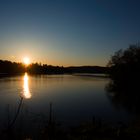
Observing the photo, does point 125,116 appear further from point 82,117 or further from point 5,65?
point 5,65

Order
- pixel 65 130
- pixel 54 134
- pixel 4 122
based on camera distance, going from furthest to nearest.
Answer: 1. pixel 4 122
2. pixel 65 130
3. pixel 54 134

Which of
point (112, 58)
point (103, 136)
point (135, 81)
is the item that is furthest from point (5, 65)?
point (103, 136)

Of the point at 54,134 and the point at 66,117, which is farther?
the point at 66,117

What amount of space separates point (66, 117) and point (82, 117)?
170cm

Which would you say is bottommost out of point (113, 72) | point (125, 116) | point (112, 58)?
point (125, 116)

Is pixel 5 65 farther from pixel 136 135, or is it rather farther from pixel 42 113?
pixel 136 135

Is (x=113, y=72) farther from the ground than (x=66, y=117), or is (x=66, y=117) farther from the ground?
(x=113, y=72)

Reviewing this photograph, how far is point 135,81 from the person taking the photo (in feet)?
194

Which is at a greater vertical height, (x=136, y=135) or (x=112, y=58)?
(x=112, y=58)

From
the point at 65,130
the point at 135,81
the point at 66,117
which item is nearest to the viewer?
the point at 65,130

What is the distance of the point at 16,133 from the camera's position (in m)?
16.0

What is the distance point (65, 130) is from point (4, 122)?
6.05 metres

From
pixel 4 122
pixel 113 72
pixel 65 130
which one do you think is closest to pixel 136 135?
pixel 65 130

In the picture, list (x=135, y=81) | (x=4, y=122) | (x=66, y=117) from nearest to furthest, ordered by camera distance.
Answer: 1. (x=4, y=122)
2. (x=66, y=117)
3. (x=135, y=81)
